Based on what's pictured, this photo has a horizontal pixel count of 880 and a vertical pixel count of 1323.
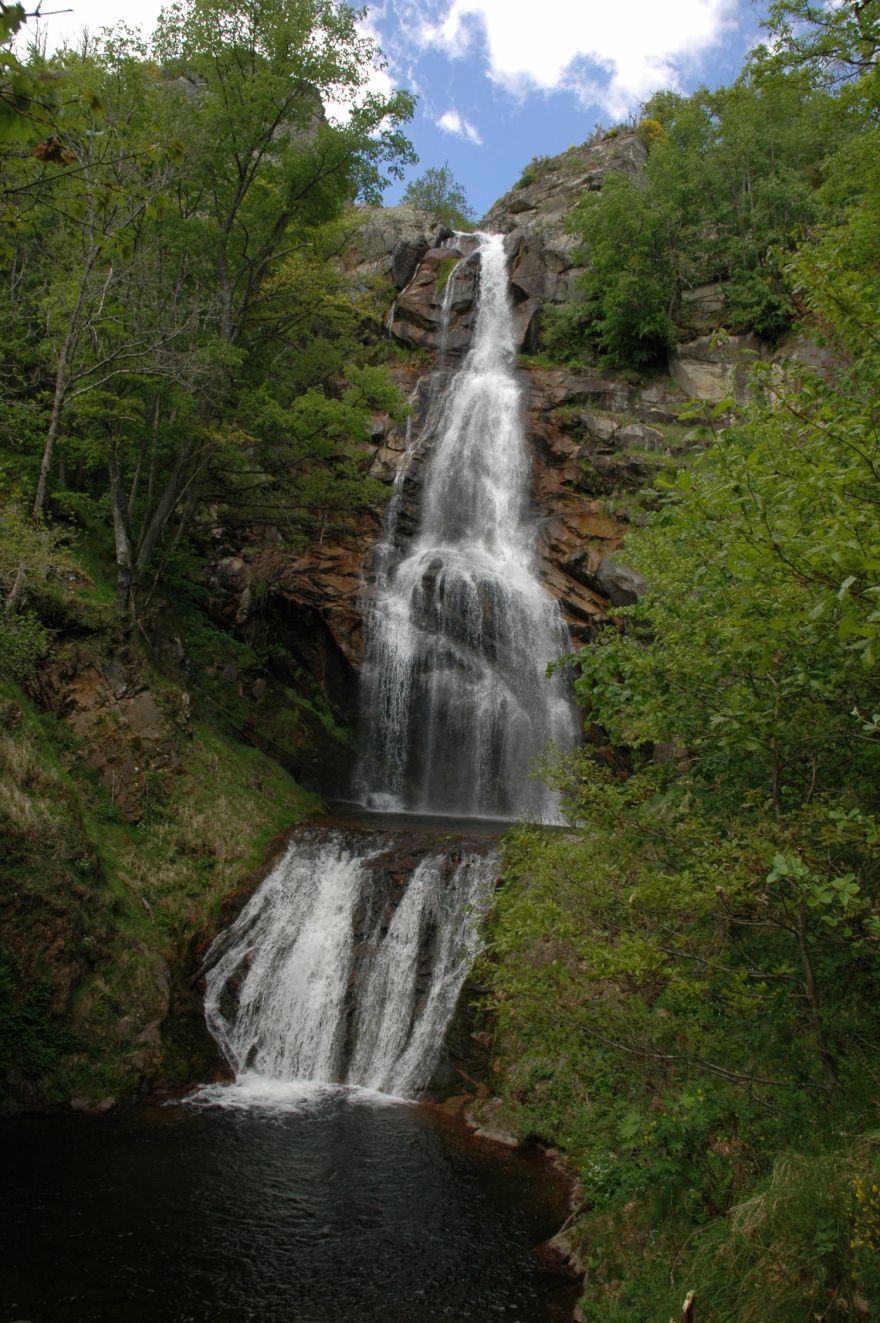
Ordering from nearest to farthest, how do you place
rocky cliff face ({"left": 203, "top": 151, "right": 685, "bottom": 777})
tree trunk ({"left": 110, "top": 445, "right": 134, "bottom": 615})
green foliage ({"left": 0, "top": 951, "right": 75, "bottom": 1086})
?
green foliage ({"left": 0, "top": 951, "right": 75, "bottom": 1086})
tree trunk ({"left": 110, "top": 445, "right": 134, "bottom": 615})
rocky cliff face ({"left": 203, "top": 151, "right": 685, "bottom": 777})

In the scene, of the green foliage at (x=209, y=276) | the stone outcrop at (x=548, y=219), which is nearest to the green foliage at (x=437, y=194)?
the stone outcrop at (x=548, y=219)

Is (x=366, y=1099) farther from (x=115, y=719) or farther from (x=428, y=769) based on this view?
(x=428, y=769)

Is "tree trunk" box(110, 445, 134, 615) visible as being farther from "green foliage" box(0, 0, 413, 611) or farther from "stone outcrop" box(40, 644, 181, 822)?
"stone outcrop" box(40, 644, 181, 822)

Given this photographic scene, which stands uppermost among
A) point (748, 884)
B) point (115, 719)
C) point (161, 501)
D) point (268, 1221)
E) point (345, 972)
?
point (161, 501)

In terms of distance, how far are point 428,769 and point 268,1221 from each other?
13.3 metres

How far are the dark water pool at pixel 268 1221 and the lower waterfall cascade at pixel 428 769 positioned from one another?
1.82 metres

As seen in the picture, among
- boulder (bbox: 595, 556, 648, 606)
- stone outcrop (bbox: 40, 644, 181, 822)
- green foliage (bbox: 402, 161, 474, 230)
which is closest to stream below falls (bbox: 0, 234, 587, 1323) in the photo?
boulder (bbox: 595, 556, 648, 606)

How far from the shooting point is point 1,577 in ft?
38.4

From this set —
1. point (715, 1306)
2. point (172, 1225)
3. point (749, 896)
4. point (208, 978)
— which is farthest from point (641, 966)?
point (208, 978)

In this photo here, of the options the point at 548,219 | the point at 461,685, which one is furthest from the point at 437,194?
the point at 461,685

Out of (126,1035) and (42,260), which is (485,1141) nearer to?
(126,1035)

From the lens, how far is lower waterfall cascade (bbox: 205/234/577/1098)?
11.8 meters

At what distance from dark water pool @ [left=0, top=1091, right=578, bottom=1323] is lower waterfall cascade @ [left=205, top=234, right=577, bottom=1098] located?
71.6 inches

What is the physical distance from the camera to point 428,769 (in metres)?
20.5
